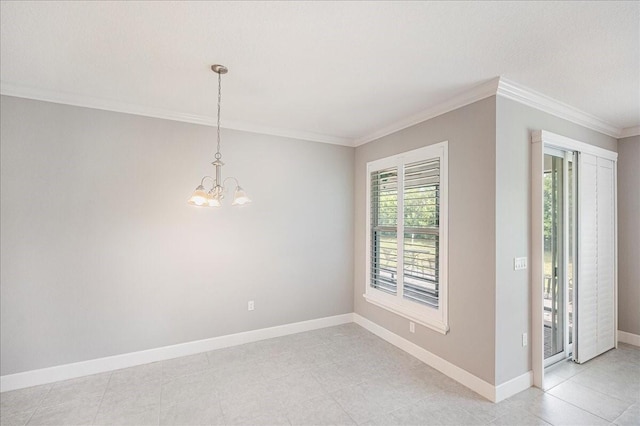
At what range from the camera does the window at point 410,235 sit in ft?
10.1

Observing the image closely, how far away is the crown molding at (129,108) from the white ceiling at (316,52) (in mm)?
19

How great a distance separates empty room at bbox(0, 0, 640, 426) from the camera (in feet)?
6.53

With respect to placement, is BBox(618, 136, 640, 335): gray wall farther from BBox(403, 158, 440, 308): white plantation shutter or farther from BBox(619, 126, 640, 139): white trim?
BBox(403, 158, 440, 308): white plantation shutter

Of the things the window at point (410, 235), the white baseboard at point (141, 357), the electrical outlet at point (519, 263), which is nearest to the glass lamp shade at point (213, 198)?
the white baseboard at point (141, 357)

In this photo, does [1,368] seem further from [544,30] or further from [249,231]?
[544,30]

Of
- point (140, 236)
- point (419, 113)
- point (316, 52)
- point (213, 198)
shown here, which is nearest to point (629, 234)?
point (419, 113)

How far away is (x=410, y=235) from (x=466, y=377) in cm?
149

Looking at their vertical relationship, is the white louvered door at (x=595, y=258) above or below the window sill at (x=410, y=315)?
above

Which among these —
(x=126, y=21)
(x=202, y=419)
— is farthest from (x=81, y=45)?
(x=202, y=419)

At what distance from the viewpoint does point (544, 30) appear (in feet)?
6.02

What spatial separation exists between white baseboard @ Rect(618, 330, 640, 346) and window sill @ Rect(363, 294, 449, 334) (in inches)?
108

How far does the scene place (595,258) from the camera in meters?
3.34

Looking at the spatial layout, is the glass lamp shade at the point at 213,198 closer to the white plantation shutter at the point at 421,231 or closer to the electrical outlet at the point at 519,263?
the white plantation shutter at the point at 421,231

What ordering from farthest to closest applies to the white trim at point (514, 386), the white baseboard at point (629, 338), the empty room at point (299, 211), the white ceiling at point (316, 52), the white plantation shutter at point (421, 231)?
1. the white baseboard at point (629, 338)
2. the white plantation shutter at point (421, 231)
3. the white trim at point (514, 386)
4. the empty room at point (299, 211)
5. the white ceiling at point (316, 52)
